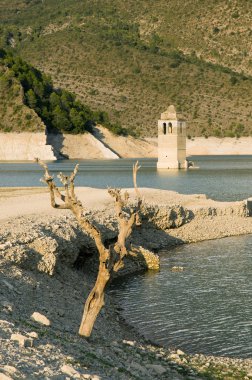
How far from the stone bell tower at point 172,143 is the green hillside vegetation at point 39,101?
23.3m

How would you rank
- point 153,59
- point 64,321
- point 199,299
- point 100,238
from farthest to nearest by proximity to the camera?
1. point 153,59
2. point 199,299
3. point 64,321
4. point 100,238

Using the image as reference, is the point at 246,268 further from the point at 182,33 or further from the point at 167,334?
the point at 182,33

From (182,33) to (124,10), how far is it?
1803 centimetres

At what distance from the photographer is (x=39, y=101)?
101 metres

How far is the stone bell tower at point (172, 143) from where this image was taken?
74.5m

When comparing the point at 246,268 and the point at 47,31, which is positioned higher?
the point at 47,31

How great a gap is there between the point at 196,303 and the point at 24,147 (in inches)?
3104

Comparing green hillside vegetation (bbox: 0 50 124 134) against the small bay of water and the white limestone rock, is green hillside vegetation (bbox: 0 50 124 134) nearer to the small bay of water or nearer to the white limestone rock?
the small bay of water

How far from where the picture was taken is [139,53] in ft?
464

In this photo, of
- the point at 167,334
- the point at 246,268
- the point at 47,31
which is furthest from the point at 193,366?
the point at 47,31

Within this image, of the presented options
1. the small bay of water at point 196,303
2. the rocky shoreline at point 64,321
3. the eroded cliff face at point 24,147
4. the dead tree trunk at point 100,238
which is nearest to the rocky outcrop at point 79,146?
the eroded cliff face at point 24,147

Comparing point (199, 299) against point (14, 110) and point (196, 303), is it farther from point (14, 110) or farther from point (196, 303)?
point (14, 110)

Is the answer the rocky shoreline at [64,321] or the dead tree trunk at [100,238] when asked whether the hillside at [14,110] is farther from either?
the dead tree trunk at [100,238]

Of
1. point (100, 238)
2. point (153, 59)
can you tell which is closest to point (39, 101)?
point (153, 59)
